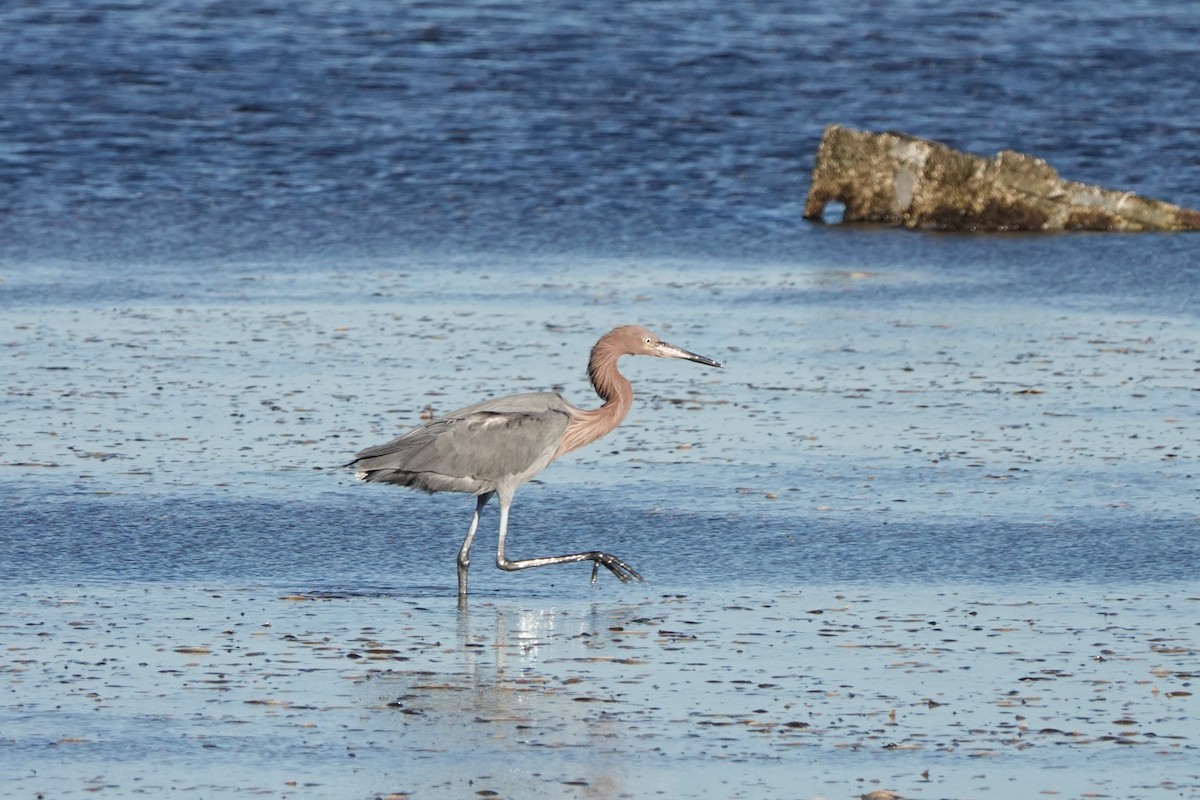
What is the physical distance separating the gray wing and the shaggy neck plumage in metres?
0.23

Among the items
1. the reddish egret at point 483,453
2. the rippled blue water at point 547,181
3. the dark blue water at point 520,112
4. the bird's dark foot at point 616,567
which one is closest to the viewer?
the bird's dark foot at point 616,567

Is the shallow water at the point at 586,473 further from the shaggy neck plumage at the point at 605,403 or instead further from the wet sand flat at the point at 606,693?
the shaggy neck plumage at the point at 605,403

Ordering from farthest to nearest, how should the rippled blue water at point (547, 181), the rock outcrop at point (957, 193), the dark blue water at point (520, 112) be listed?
1. the dark blue water at point (520, 112)
2. the rock outcrop at point (957, 193)
3. the rippled blue water at point (547, 181)

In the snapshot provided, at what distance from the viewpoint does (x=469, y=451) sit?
29.9 ft

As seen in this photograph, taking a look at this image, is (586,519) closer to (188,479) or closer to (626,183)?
(188,479)

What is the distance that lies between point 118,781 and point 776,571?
336 centimetres

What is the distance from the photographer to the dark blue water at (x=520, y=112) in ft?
63.4

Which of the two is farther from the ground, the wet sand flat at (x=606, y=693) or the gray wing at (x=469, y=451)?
the gray wing at (x=469, y=451)

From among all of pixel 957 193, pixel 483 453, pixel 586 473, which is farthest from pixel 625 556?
pixel 957 193

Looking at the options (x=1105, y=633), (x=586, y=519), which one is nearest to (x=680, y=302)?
(x=586, y=519)

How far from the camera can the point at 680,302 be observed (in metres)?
15.2

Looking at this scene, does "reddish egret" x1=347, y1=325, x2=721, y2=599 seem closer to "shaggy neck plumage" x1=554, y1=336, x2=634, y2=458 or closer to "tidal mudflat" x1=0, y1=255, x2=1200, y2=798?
"shaggy neck plumage" x1=554, y1=336, x2=634, y2=458

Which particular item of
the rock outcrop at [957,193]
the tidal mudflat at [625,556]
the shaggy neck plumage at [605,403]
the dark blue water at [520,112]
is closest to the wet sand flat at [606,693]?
the tidal mudflat at [625,556]

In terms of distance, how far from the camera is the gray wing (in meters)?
9.14
